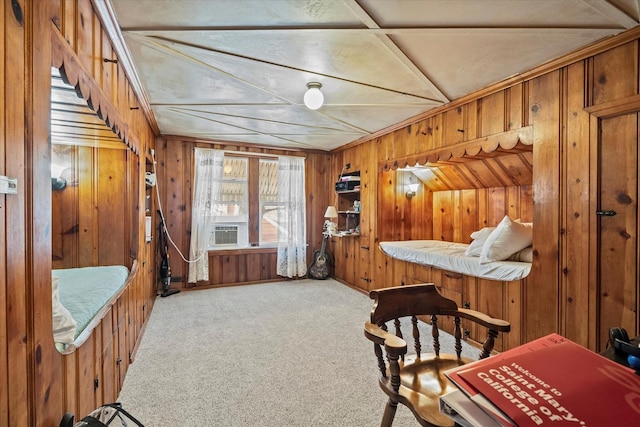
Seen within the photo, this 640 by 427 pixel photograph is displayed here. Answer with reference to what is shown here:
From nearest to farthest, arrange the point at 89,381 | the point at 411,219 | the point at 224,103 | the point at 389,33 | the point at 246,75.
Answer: the point at 89,381 < the point at 389,33 < the point at 246,75 < the point at 224,103 < the point at 411,219

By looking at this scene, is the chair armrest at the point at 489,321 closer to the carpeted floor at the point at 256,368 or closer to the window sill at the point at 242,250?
the carpeted floor at the point at 256,368

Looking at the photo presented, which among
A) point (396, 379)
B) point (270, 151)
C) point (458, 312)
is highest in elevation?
point (270, 151)

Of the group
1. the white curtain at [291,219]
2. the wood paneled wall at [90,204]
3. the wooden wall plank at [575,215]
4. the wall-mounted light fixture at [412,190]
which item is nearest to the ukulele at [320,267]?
the white curtain at [291,219]

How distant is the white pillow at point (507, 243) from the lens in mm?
2674

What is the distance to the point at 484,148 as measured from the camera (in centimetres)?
271

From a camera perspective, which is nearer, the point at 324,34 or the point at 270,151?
the point at 324,34

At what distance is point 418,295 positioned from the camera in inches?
60.8

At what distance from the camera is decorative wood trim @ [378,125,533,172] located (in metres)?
2.42

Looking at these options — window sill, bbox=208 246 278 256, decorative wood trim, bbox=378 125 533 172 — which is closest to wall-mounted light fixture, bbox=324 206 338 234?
window sill, bbox=208 246 278 256

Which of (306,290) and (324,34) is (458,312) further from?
(306,290)

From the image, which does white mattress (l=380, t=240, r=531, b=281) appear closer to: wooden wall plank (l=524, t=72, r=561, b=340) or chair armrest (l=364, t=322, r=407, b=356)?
wooden wall plank (l=524, t=72, r=561, b=340)

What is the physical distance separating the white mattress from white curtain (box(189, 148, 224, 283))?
271 centimetres

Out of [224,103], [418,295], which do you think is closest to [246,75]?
[224,103]

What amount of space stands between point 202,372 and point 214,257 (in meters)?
2.72
